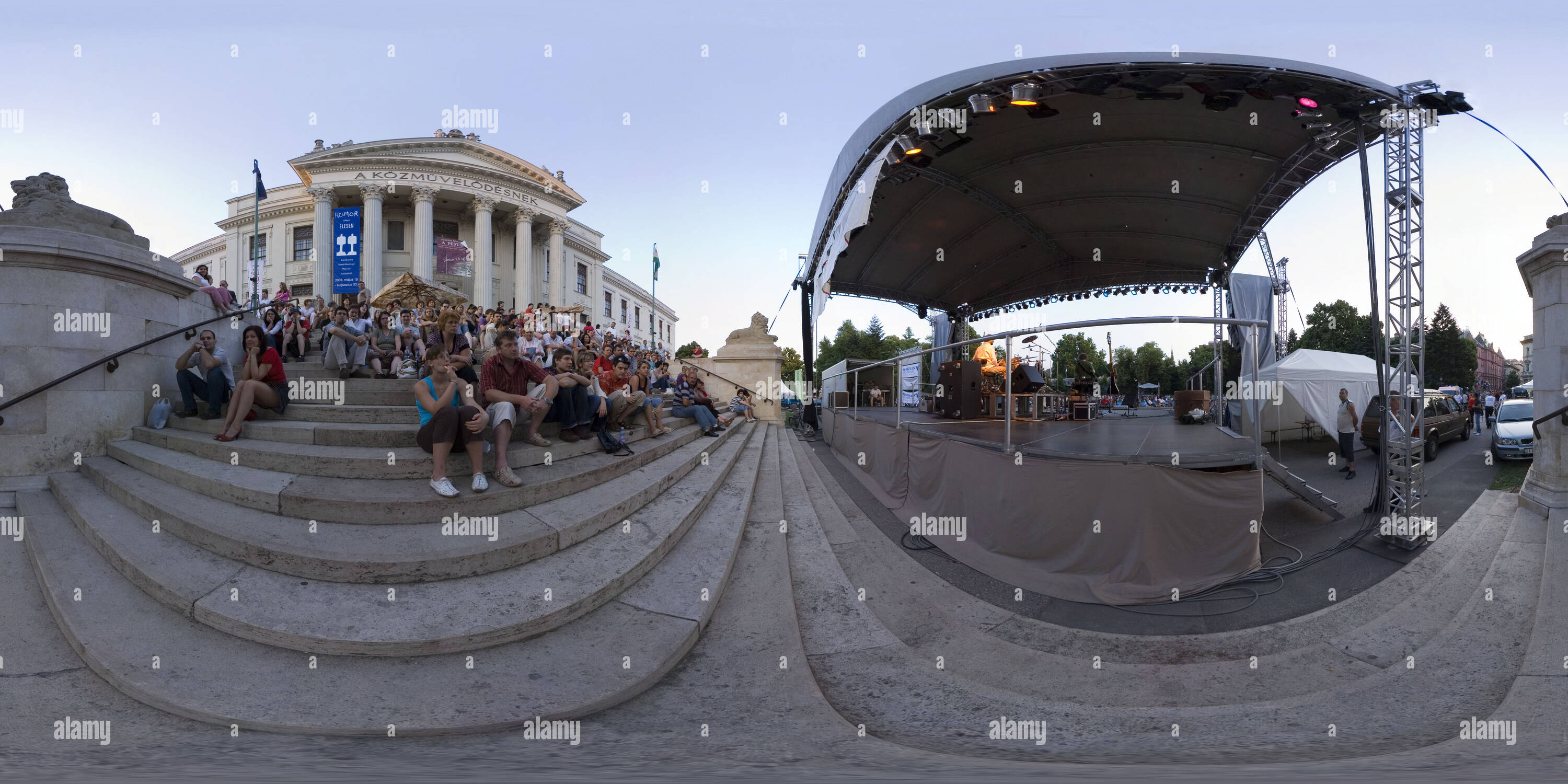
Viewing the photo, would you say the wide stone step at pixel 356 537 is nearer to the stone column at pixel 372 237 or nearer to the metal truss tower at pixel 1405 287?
the metal truss tower at pixel 1405 287

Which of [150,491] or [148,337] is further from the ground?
[148,337]

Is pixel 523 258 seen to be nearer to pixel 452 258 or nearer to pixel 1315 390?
pixel 452 258

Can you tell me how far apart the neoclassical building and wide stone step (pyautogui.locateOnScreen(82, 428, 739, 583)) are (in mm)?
27075

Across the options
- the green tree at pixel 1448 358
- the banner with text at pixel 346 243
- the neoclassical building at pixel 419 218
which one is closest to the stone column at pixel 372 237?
the neoclassical building at pixel 419 218

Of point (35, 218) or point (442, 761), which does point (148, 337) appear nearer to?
point (35, 218)

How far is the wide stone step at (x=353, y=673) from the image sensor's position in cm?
260

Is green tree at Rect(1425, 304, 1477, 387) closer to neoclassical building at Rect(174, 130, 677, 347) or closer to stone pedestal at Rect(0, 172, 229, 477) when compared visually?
neoclassical building at Rect(174, 130, 677, 347)

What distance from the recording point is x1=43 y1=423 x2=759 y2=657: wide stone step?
9.98ft

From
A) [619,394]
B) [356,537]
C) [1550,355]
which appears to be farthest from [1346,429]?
[356,537]

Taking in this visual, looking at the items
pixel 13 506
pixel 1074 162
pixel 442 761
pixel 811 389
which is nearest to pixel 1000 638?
pixel 442 761

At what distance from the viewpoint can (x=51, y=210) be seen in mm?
5406

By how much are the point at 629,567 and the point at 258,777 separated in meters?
1.96

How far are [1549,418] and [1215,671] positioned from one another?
4823 millimetres

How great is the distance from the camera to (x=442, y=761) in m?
2.46
